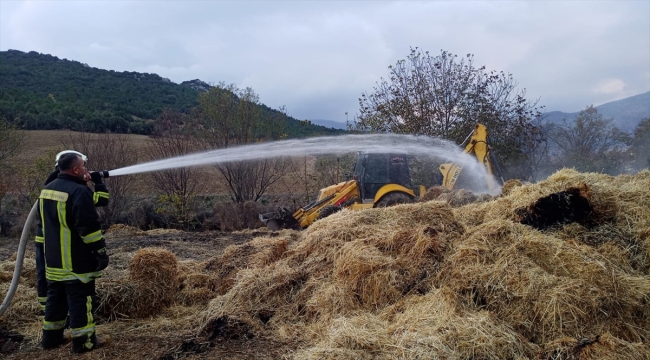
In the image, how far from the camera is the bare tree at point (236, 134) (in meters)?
17.9

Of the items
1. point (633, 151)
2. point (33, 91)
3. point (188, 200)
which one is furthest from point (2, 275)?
point (33, 91)

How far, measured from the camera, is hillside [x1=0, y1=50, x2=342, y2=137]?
33344 millimetres

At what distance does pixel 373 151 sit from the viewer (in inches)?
484

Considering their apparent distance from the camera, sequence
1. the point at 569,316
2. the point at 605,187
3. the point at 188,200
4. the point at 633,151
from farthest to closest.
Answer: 1. the point at 633,151
2. the point at 188,200
3. the point at 605,187
4. the point at 569,316

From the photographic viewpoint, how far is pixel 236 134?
1838cm

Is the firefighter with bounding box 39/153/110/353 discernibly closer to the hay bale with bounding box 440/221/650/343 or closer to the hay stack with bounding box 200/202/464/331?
the hay stack with bounding box 200/202/464/331

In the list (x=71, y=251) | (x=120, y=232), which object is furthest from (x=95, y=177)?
(x=120, y=232)

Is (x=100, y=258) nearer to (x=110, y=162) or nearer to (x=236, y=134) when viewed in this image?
(x=110, y=162)

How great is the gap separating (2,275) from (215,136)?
39.5 feet

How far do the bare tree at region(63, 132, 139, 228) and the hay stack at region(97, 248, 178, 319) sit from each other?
33.5 ft

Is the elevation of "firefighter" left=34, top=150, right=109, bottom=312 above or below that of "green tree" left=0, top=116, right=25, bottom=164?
below

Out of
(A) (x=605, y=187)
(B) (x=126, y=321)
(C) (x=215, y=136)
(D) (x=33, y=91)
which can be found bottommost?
(B) (x=126, y=321)

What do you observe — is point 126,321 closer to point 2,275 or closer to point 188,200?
point 2,275

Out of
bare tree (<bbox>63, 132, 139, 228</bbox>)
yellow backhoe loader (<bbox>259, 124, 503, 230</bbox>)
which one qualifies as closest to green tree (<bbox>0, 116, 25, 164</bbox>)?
bare tree (<bbox>63, 132, 139, 228</bbox>)
